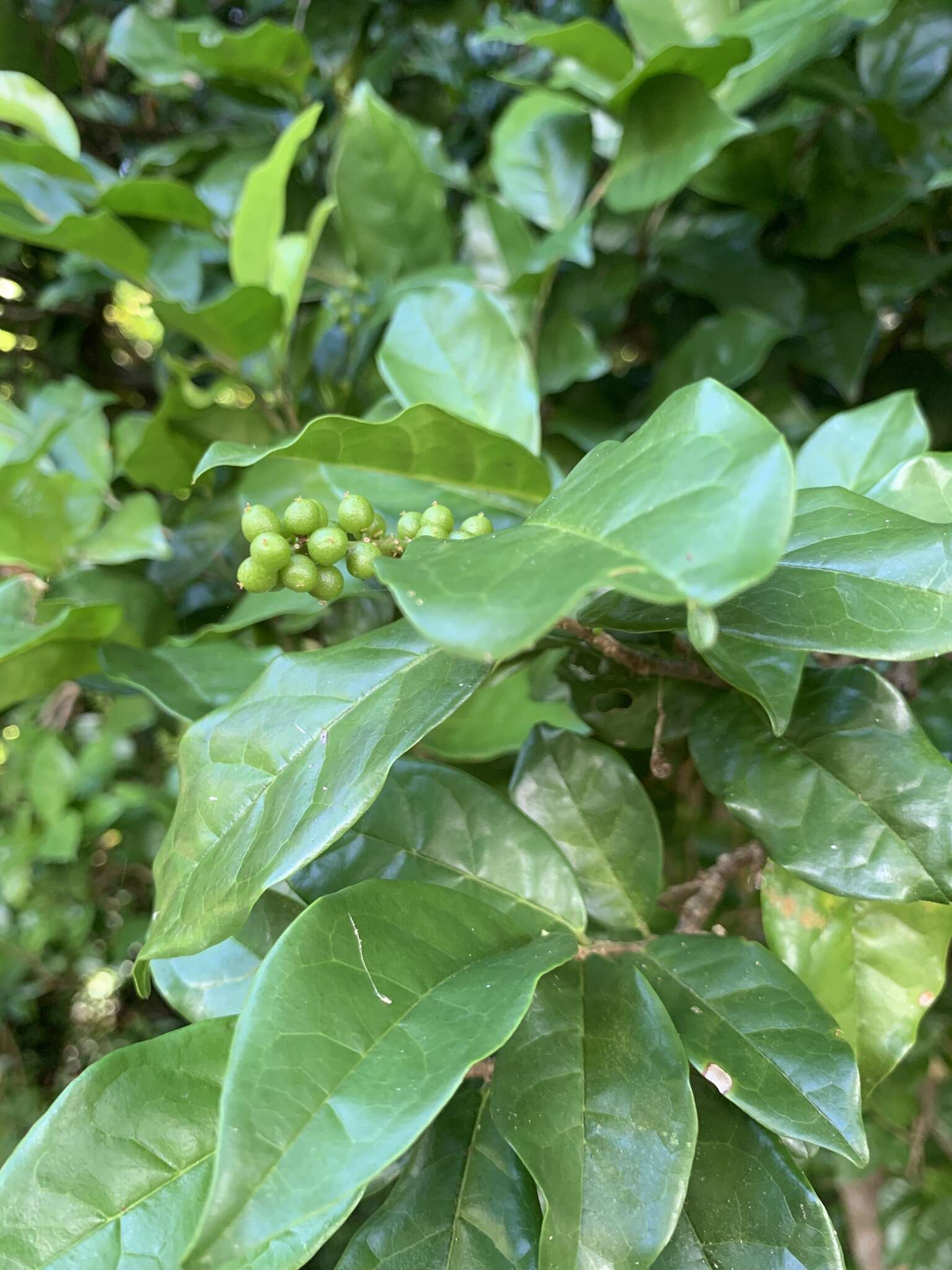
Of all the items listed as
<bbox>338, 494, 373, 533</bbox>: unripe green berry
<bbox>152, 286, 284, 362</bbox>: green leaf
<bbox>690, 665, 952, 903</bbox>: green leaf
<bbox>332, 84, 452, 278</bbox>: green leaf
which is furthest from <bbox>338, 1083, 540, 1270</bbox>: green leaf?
<bbox>332, 84, 452, 278</bbox>: green leaf

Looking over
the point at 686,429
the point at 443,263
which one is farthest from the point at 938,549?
the point at 443,263

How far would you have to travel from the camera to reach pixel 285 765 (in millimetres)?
378

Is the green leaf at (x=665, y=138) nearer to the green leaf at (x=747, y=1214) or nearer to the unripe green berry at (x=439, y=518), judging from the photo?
the unripe green berry at (x=439, y=518)

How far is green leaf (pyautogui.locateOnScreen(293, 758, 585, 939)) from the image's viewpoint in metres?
0.45

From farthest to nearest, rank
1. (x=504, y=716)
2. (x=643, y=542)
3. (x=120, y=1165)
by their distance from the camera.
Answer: (x=504, y=716), (x=120, y=1165), (x=643, y=542)

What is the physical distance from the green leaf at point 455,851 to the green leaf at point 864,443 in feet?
1.10

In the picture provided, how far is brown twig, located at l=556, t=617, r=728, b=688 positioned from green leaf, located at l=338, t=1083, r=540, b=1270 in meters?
0.26

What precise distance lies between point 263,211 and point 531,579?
69 cm

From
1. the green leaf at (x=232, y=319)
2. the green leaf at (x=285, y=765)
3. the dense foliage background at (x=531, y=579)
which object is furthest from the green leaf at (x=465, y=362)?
the green leaf at (x=285, y=765)

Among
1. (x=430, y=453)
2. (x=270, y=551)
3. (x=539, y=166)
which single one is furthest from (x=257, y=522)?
(x=539, y=166)

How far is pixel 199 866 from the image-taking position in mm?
372

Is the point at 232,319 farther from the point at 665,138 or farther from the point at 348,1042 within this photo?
the point at 348,1042

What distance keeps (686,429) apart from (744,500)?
0.18ft

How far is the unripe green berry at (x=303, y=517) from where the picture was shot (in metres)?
0.39
